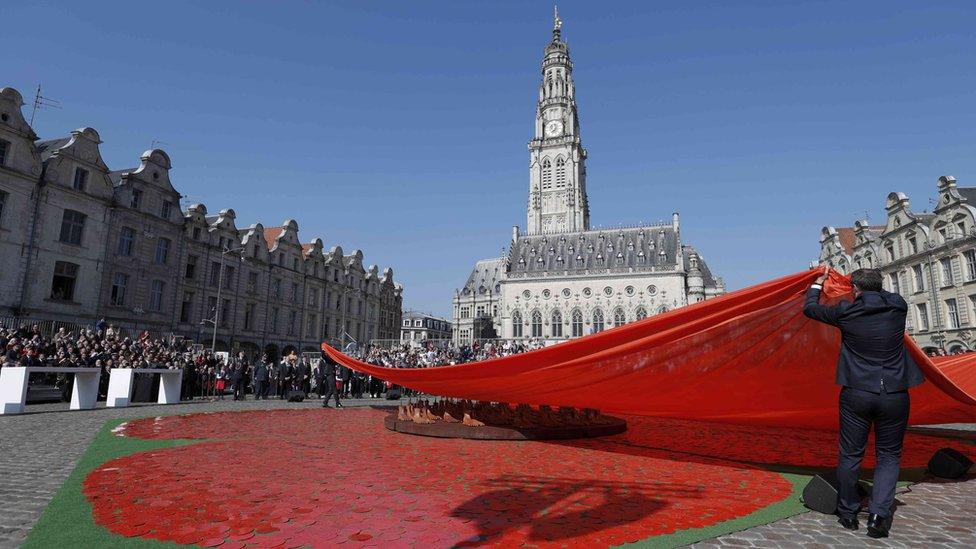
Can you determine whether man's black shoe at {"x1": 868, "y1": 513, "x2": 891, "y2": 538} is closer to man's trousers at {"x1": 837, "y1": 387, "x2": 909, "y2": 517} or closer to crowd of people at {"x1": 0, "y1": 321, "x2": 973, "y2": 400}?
man's trousers at {"x1": 837, "y1": 387, "x2": 909, "y2": 517}

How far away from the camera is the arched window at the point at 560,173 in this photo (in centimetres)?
8635

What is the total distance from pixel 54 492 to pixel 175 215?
109ft

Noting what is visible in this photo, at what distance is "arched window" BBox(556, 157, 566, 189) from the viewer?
86350 mm

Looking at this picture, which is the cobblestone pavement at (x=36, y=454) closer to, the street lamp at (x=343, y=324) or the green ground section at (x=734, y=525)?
the green ground section at (x=734, y=525)

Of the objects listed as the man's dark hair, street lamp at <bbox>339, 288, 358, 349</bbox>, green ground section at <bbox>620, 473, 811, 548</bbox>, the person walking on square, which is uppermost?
street lamp at <bbox>339, 288, 358, 349</bbox>

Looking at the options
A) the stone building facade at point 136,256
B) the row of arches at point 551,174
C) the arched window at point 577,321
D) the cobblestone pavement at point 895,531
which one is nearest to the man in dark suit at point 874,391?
the cobblestone pavement at point 895,531

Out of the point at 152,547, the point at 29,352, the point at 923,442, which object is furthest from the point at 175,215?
the point at 923,442

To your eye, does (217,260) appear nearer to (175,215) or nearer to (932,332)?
(175,215)

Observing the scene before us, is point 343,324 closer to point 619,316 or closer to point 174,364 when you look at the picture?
point 174,364

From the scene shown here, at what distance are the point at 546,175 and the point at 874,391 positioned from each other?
281ft

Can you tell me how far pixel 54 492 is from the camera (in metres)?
5.39

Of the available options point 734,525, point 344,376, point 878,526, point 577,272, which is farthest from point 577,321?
point 878,526

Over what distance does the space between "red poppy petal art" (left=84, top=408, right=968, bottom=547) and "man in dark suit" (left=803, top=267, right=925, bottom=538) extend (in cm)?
104

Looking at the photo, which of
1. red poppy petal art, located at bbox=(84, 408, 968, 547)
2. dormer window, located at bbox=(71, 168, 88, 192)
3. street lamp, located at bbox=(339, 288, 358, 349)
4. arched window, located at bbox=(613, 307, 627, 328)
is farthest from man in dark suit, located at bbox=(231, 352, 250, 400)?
arched window, located at bbox=(613, 307, 627, 328)
